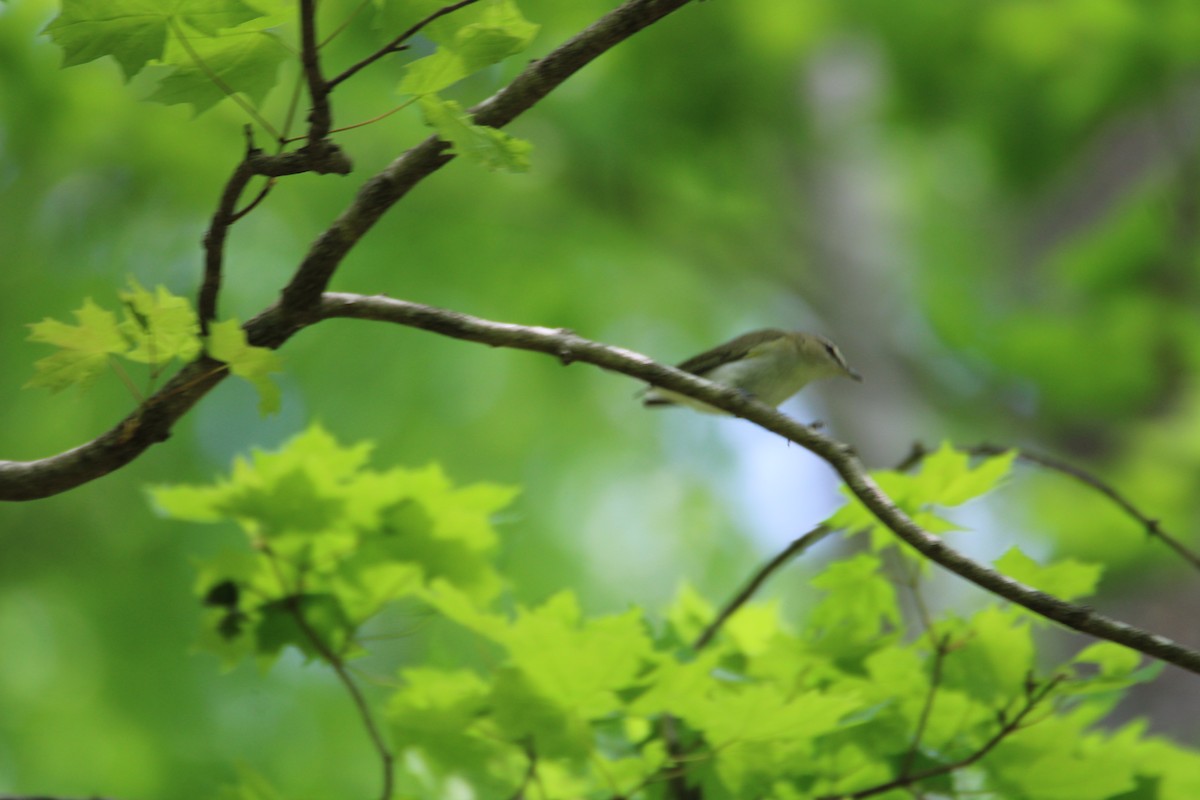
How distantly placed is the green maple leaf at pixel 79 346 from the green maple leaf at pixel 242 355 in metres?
0.11

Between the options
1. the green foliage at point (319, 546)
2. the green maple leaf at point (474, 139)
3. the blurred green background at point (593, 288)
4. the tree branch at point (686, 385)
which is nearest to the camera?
the green maple leaf at point (474, 139)

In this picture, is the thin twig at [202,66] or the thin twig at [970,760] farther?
the thin twig at [970,760]

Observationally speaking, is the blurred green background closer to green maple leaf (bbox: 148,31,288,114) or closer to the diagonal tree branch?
the diagonal tree branch

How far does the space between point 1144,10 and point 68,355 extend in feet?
17.1

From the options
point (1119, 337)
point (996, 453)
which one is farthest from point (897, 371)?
point (996, 453)

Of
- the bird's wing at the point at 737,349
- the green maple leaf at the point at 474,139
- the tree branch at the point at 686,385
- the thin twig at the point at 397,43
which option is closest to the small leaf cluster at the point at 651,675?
the tree branch at the point at 686,385

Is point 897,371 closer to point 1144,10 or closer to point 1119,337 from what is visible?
point 1119,337

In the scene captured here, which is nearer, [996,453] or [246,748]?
[996,453]

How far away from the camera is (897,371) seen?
5441 mm

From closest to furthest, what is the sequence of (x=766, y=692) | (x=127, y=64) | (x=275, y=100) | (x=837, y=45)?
(x=127, y=64), (x=766, y=692), (x=275, y=100), (x=837, y=45)

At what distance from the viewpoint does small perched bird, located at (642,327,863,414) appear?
2.70m

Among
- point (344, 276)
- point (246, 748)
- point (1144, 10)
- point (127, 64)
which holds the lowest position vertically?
point (246, 748)

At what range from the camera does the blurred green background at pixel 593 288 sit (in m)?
4.96

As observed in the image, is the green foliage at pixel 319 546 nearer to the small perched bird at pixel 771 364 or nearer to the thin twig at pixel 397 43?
the thin twig at pixel 397 43
